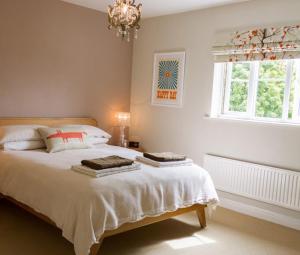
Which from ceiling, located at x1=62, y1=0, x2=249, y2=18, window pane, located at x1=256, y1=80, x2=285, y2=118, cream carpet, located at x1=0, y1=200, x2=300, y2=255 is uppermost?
ceiling, located at x1=62, y1=0, x2=249, y2=18

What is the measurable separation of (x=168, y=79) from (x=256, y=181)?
177 cm

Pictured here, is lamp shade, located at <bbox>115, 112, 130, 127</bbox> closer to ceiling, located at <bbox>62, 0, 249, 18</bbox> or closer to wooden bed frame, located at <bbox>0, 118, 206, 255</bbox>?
wooden bed frame, located at <bbox>0, 118, 206, 255</bbox>

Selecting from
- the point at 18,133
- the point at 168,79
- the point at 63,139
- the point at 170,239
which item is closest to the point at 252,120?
the point at 168,79

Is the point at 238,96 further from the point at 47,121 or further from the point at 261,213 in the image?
the point at 47,121

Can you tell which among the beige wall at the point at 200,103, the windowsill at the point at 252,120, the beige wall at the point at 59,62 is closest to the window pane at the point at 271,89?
the windowsill at the point at 252,120

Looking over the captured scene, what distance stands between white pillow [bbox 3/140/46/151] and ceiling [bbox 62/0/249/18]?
1.82 metres

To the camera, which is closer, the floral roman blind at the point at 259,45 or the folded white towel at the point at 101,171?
the folded white towel at the point at 101,171

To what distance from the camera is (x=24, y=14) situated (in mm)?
3842

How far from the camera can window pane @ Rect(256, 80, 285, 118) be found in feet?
12.1

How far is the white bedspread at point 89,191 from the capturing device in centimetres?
233

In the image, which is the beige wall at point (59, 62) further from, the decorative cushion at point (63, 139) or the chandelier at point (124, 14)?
the chandelier at point (124, 14)

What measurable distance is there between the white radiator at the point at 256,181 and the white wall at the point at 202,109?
92 mm

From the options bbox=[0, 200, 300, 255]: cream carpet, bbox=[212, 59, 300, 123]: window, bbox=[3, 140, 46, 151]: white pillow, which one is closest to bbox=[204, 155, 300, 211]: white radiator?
bbox=[0, 200, 300, 255]: cream carpet

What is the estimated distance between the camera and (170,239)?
9.95ft
